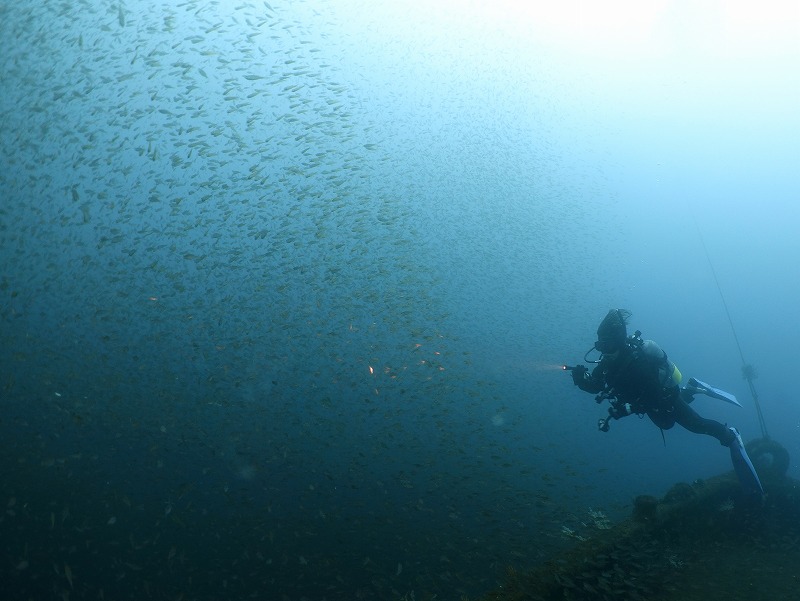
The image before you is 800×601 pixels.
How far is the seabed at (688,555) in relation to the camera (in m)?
5.13

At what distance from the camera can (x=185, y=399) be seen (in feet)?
66.2

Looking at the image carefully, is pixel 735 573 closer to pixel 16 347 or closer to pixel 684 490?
pixel 684 490

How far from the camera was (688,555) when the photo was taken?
262 inches

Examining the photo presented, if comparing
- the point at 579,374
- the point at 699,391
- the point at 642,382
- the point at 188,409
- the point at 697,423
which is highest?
the point at 579,374

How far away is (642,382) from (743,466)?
2.10m

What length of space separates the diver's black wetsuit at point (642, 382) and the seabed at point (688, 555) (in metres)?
1.12

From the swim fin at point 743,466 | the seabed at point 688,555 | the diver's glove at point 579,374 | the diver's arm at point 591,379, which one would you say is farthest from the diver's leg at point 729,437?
the diver's glove at point 579,374

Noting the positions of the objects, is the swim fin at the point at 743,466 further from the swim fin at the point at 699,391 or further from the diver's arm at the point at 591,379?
the diver's arm at the point at 591,379

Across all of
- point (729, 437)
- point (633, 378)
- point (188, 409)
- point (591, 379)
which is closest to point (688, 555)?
point (729, 437)

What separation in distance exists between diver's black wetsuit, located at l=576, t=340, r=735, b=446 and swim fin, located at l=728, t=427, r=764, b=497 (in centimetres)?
86

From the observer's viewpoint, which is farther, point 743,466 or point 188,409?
point 188,409

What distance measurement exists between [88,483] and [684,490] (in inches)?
450

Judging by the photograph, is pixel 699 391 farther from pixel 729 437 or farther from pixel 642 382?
pixel 642 382

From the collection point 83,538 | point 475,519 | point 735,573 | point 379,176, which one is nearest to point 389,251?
point 379,176
